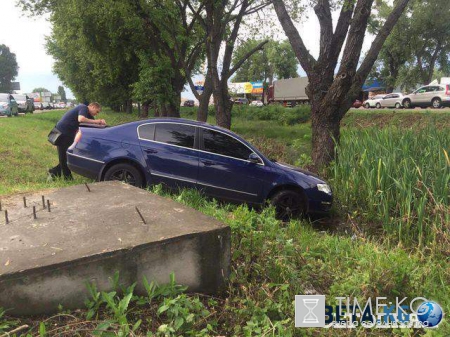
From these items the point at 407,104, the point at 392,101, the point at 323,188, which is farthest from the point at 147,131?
the point at 392,101

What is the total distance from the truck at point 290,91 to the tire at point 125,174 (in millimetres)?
39709

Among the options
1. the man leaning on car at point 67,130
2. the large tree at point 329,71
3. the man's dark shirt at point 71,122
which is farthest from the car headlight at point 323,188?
the man's dark shirt at point 71,122

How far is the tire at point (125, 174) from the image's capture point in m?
6.55

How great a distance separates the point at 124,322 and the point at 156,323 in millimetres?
252

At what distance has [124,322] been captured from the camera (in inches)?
97.0

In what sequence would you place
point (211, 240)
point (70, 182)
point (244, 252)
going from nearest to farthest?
point (211, 240) → point (244, 252) → point (70, 182)

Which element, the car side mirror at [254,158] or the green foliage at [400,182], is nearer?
the green foliage at [400,182]

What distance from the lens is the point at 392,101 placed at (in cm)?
3394

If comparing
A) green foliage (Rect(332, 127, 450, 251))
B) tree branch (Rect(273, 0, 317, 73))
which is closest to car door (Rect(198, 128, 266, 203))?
green foliage (Rect(332, 127, 450, 251))

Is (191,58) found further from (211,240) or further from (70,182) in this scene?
(211,240)

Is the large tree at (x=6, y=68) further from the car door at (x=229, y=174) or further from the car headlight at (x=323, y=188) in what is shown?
the car headlight at (x=323, y=188)

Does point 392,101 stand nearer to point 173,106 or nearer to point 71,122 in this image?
point 173,106

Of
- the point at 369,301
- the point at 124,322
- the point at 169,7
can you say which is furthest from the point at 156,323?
the point at 169,7

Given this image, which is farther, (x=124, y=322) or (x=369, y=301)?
(x=369, y=301)
